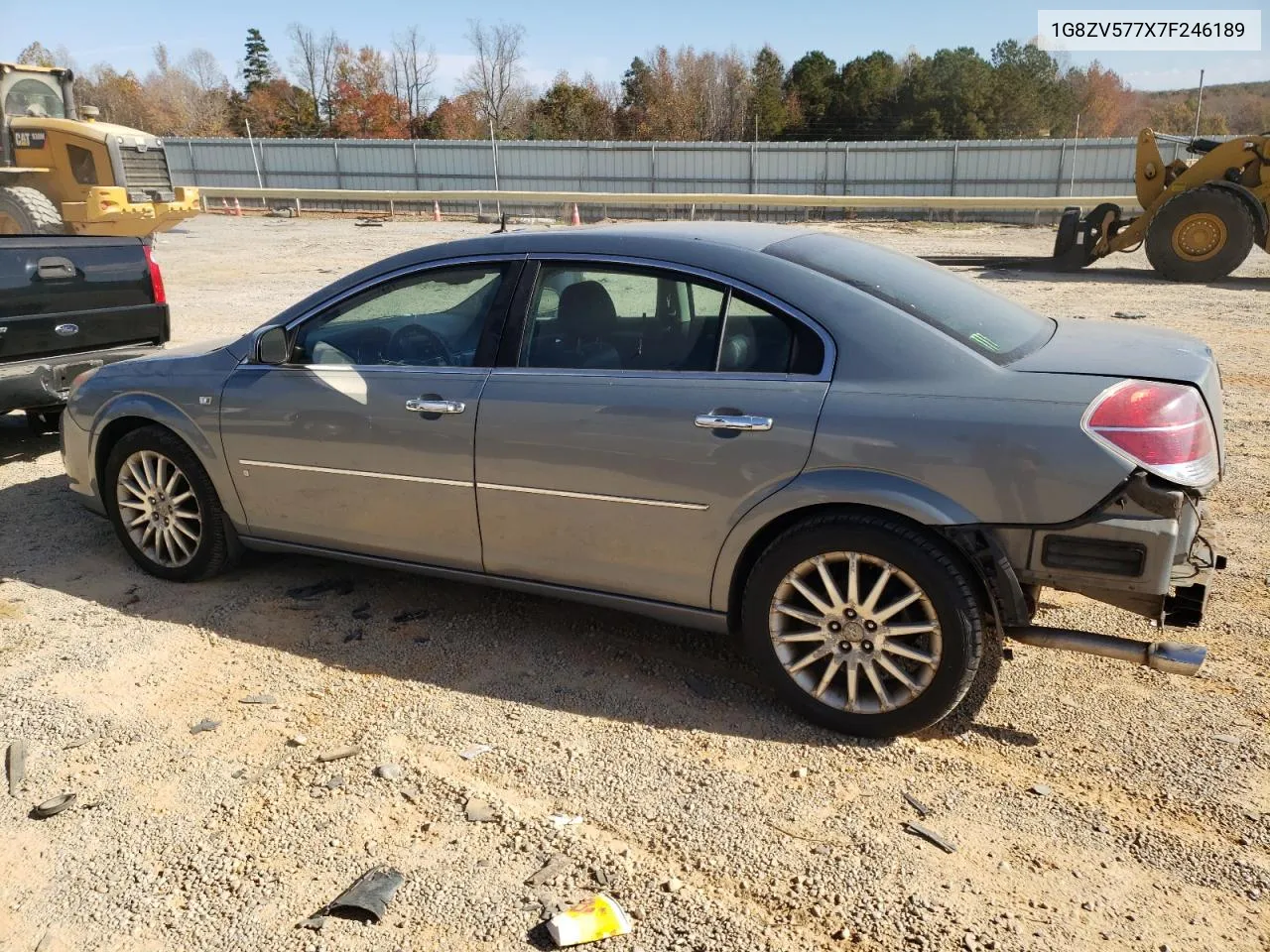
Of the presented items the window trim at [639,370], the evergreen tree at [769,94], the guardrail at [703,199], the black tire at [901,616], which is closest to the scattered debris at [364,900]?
the black tire at [901,616]

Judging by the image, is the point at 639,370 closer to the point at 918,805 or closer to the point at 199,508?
the point at 918,805

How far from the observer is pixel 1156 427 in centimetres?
296

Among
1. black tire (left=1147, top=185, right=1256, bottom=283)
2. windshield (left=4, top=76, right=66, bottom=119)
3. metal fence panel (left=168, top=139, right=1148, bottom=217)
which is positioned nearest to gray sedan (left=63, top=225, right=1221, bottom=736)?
black tire (left=1147, top=185, right=1256, bottom=283)

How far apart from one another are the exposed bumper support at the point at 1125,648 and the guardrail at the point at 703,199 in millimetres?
23693

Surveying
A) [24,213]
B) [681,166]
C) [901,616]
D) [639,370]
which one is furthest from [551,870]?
[681,166]

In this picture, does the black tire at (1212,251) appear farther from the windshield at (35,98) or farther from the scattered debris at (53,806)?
the windshield at (35,98)

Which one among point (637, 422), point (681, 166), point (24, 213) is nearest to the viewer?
point (637, 422)

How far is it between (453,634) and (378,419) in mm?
967

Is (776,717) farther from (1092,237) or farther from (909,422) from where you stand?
(1092,237)

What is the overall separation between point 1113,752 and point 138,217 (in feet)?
64.5

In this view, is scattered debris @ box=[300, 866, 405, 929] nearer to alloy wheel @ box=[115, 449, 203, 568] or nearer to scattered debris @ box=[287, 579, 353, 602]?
scattered debris @ box=[287, 579, 353, 602]

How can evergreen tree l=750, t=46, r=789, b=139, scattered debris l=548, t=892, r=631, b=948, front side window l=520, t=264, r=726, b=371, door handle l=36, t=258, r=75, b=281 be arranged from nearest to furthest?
scattered debris l=548, t=892, r=631, b=948 → front side window l=520, t=264, r=726, b=371 → door handle l=36, t=258, r=75, b=281 → evergreen tree l=750, t=46, r=789, b=139

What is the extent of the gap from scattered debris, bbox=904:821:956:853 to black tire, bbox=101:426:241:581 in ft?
10.8

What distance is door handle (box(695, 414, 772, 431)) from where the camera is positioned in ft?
10.9
